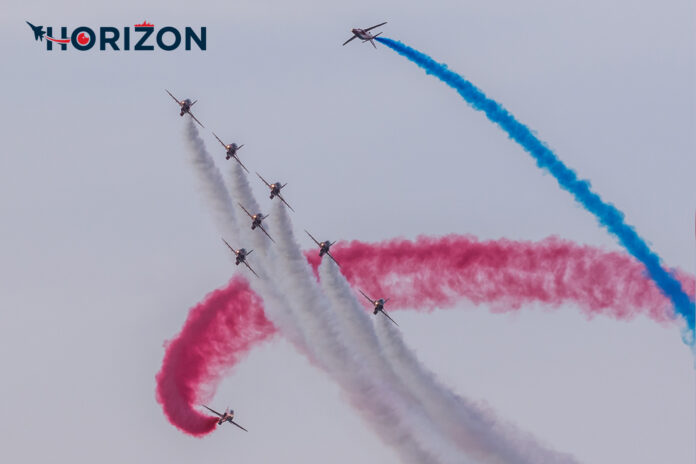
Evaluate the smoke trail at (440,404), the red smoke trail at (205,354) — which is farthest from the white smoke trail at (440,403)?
the red smoke trail at (205,354)

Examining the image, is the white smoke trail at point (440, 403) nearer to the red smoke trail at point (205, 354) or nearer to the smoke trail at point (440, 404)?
the smoke trail at point (440, 404)

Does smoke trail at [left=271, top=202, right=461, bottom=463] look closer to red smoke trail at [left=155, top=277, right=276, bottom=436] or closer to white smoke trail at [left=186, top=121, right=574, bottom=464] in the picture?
white smoke trail at [left=186, top=121, right=574, bottom=464]

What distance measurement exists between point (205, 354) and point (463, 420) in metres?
16.0

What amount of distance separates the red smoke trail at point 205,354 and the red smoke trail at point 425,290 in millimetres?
59

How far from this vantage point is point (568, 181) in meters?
95.6

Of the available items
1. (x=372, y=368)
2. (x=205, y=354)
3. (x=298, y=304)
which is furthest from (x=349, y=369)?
(x=205, y=354)

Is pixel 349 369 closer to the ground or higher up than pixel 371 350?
closer to the ground

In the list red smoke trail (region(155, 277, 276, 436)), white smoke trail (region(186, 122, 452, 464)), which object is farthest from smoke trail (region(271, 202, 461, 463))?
red smoke trail (region(155, 277, 276, 436))

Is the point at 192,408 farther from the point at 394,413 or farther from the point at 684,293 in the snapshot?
the point at 684,293

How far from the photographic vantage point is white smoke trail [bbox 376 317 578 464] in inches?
3676

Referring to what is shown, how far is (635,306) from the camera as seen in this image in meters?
94.9

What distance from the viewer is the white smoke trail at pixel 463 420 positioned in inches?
3676

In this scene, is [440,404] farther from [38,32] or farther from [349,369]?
[38,32]

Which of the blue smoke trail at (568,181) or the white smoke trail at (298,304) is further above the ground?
the blue smoke trail at (568,181)
